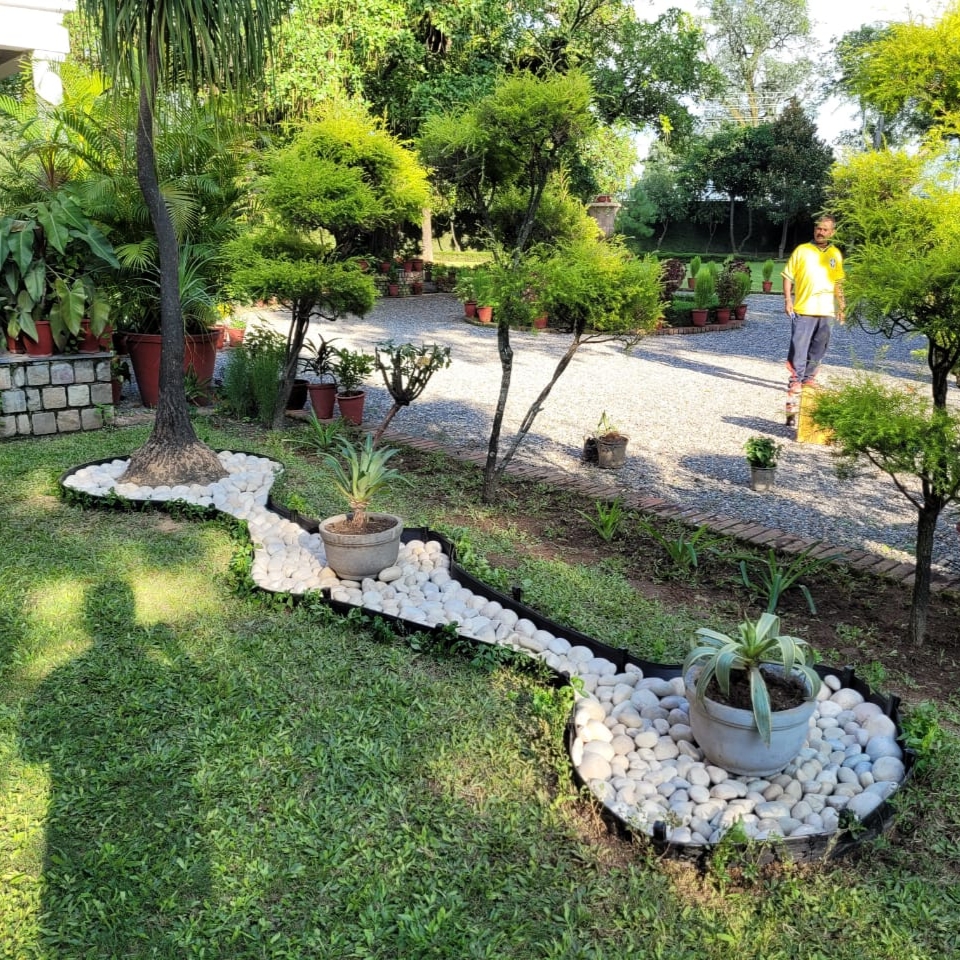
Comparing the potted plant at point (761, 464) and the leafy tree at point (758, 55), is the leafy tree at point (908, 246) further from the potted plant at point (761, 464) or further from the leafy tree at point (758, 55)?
the leafy tree at point (758, 55)

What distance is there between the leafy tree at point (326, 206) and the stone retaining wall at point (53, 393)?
1449 millimetres

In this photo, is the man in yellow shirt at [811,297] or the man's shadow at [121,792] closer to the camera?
the man's shadow at [121,792]

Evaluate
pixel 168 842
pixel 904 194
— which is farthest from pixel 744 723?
pixel 904 194

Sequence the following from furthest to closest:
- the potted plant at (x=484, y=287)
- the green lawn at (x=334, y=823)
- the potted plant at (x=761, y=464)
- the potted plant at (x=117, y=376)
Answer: the potted plant at (x=117, y=376) → the potted plant at (x=761, y=464) → the potted plant at (x=484, y=287) → the green lawn at (x=334, y=823)

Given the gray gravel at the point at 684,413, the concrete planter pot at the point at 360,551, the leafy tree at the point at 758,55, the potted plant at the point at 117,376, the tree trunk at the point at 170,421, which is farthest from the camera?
the leafy tree at the point at 758,55

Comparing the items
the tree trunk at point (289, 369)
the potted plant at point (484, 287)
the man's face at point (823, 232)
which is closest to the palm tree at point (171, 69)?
the tree trunk at point (289, 369)

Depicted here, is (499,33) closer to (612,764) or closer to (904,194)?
(904,194)

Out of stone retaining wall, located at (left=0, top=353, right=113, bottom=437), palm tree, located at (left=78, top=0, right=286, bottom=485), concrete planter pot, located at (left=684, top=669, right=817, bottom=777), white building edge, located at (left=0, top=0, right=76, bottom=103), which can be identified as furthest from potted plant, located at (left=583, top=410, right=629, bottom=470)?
white building edge, located at (left=0, top=0, right=76, bottom=103)

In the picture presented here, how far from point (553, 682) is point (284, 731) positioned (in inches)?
37.5

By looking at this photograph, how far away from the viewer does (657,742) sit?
278 centimetres

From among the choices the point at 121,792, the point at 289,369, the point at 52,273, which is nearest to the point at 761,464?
the point at 289,369

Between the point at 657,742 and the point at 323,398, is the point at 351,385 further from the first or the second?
the point at 657,742

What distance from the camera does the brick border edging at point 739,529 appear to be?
432cm

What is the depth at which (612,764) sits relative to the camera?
2.68 m
